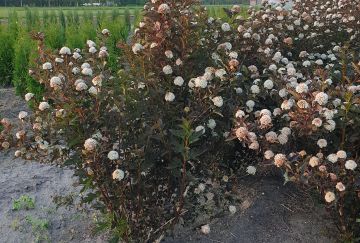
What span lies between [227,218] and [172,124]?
0.97m

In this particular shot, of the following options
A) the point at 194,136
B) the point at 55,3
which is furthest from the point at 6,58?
the point at 55,3

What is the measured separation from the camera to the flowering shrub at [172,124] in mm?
2406

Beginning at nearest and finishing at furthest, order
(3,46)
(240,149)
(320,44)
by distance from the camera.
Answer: (240,149) → (320,44) → (3,46)

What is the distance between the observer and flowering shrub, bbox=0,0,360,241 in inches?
94.7

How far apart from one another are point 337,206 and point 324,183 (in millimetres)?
308

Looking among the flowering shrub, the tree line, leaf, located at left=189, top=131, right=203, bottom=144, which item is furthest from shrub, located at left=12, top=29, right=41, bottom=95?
the tree line

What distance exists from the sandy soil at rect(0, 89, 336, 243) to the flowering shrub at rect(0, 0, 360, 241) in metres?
0.37

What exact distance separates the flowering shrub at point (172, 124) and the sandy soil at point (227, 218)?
14.5 inches

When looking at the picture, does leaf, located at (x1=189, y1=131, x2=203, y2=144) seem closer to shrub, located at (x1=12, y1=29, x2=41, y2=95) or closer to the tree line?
shrub, located at (x1=12, y1=29, x2=41, y2=95)

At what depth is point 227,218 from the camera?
330 cm

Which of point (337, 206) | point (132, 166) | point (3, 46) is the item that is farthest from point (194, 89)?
point (3, 46)

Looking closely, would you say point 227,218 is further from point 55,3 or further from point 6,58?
point 55,3

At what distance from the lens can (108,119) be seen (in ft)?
8.10

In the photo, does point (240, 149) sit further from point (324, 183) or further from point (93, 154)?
point (93, 154)
